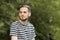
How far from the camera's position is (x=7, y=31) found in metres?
7.04

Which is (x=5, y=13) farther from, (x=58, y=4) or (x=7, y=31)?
(x=58, y=4)

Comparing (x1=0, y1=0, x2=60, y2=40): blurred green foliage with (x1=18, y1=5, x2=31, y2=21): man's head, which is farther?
(x1=0, y1=0, x2=60, y2=40): blurred green foliage

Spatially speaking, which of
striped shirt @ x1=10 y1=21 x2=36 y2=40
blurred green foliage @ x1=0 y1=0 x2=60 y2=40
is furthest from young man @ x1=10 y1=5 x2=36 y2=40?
blurred green foliage @ x1=0 y1=0 x2=60 y2=40

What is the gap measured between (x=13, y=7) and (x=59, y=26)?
179cm

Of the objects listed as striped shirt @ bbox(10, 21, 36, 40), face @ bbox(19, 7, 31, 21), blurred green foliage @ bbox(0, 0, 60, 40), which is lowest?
blurred green foliage @ bbox(0, 0, 60, 40)

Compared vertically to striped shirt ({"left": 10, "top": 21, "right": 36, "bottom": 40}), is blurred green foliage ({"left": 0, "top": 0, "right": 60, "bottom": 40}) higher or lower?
lower

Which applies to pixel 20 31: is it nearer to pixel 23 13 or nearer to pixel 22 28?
pixel 22 28

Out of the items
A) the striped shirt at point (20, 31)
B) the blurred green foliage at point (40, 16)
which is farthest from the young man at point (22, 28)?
the blurred green foliage at point (40, 16)

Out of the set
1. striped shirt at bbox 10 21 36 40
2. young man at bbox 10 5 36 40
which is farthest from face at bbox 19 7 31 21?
striped shirt at bbox 10 21 36 40

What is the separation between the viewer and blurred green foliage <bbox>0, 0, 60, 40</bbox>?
6.98 metres

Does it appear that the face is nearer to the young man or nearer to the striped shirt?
the young man

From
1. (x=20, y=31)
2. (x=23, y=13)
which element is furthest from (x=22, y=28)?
(x=23, y=13)

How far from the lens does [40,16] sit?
803 cm

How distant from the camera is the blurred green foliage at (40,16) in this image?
6.98 meters
